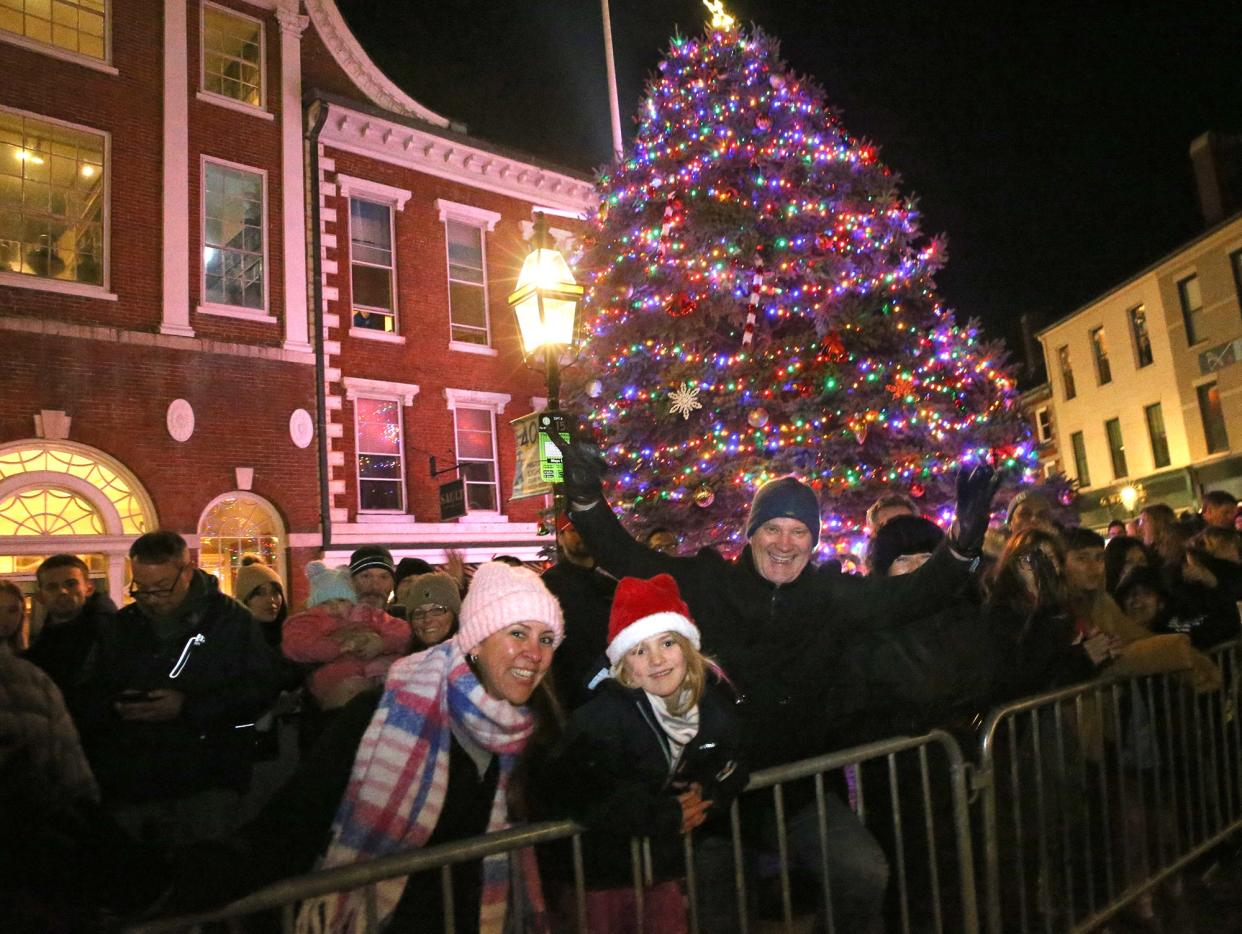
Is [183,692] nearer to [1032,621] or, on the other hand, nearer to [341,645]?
[341,645]

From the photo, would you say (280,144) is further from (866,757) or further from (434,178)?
(866,757)

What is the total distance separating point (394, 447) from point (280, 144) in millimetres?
5506

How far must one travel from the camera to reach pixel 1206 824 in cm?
418

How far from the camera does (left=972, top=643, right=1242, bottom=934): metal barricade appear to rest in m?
3.29

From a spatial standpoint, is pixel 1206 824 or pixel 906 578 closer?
pixel 906 578

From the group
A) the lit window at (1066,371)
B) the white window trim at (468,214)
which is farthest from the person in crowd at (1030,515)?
the lit window at (1066,371)

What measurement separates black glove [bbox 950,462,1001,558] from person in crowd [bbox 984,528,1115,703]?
2.04 feet

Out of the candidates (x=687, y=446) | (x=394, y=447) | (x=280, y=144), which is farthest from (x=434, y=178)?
(x=687, y=446)

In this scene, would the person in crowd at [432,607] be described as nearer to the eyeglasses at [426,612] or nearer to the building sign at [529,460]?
the eyeglasses at [426,612]

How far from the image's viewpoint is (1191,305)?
79.7 ft

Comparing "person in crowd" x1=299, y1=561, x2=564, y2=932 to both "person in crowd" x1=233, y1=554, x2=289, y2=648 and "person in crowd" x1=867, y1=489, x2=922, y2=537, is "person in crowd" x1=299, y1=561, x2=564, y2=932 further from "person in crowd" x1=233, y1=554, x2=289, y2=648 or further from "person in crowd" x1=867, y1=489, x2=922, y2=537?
"person in crowd" x1=233, y1=554, x2=289, y2=648

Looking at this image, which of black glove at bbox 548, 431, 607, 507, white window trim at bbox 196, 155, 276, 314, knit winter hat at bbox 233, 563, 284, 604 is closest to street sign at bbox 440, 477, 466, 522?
white window trim at bbox 196, 155, 276, 314

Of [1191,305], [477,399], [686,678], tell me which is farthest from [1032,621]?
[1191,305]

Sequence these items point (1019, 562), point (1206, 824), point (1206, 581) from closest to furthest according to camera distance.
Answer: point (1019, 562) → point (1206, 824) → point (1206, 581)
